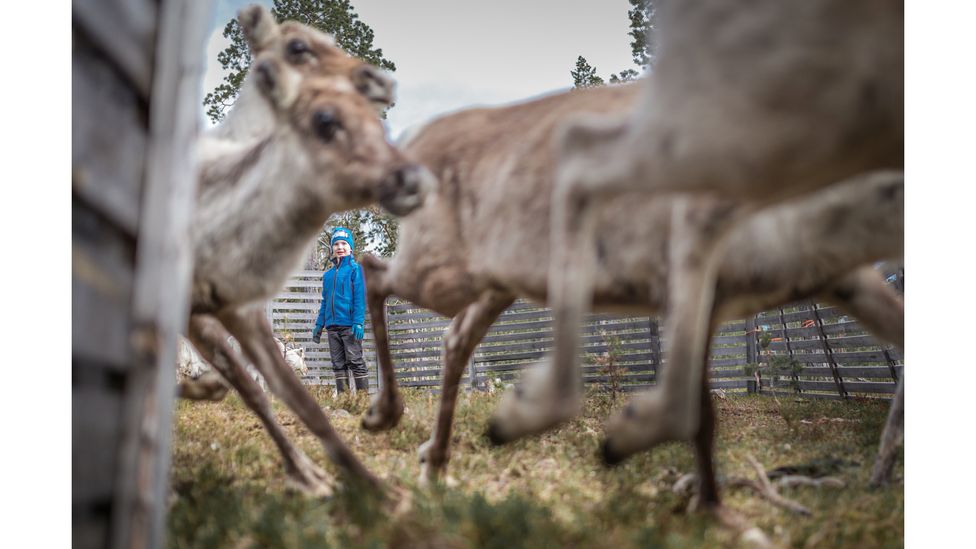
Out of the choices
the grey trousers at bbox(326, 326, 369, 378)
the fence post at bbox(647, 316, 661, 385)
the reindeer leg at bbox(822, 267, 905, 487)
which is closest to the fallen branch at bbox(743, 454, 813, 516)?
the reindeer leg at bbox(822, 267, 905, 487)

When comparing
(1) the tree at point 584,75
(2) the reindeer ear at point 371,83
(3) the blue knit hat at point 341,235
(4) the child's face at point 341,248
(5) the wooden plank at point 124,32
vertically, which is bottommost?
(4) the child's face at point 341,248

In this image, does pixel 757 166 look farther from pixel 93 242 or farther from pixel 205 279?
pixel 205 279

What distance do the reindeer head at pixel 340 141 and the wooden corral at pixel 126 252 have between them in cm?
73

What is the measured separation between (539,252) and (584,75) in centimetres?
140

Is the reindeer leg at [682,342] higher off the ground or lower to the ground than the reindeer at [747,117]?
lower

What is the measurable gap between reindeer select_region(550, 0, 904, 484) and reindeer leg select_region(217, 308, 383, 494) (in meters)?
1.32

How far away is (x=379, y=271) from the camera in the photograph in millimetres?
2875

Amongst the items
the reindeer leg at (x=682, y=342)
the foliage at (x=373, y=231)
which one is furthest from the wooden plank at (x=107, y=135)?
the foliage at (x=373, y=231)

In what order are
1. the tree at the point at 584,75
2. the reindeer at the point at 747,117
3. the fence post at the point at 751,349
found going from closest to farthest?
the reindeer at the point at 747,117, the tree at the point at 584,75, the fence post at the point at 751,349

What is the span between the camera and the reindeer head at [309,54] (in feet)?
7.36

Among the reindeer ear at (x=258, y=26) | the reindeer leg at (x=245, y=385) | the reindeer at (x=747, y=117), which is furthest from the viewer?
the reindeer leg at (x=245, y=385)

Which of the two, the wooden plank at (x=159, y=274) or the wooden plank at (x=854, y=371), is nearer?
the wooden plank at (x=159, y=274)

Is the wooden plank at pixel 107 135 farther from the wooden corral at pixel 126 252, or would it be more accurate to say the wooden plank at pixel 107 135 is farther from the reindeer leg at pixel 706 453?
the reindeer leg at pixel 706 453

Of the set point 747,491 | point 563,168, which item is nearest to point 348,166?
point 563,168
